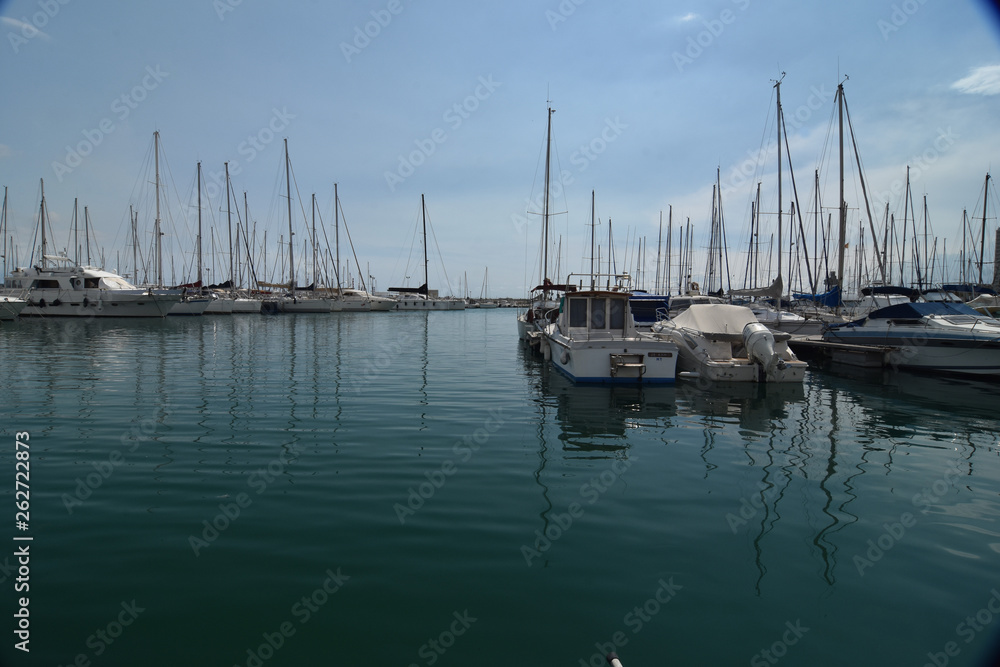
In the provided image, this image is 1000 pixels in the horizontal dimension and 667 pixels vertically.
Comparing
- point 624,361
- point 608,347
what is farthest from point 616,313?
point 624,361

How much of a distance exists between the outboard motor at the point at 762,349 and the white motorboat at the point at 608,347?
104 inches

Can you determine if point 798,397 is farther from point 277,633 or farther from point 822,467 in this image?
point 277,633

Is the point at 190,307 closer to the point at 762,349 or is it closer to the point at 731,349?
the point at 731,349

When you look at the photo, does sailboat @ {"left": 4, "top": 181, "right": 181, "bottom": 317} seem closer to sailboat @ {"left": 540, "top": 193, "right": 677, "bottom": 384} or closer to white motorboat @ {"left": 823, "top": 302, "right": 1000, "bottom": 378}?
sailboat @ {"left": 540, "top": 193, "right": 677, "bottom": 384}

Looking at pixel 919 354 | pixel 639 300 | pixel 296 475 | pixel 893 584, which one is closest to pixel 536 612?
pixel 893 584

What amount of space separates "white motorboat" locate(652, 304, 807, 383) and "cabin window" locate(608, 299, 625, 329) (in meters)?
2.01

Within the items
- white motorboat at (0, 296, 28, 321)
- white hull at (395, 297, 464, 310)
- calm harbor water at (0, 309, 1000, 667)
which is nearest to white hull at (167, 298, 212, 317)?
white motorboat at (0, 296, 28, 321)

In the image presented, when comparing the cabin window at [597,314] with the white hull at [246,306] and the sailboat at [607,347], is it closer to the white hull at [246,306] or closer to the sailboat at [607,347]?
the sailboat at [607,347]

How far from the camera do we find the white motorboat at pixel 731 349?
17422 mm

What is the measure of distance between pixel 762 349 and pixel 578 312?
6.21 meters

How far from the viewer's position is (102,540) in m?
5.76

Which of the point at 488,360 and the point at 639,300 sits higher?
the point at 639,300

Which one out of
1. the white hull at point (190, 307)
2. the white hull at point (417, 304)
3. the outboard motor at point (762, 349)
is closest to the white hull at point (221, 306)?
the white hull at point (190, 307)

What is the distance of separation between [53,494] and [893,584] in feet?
32.6
